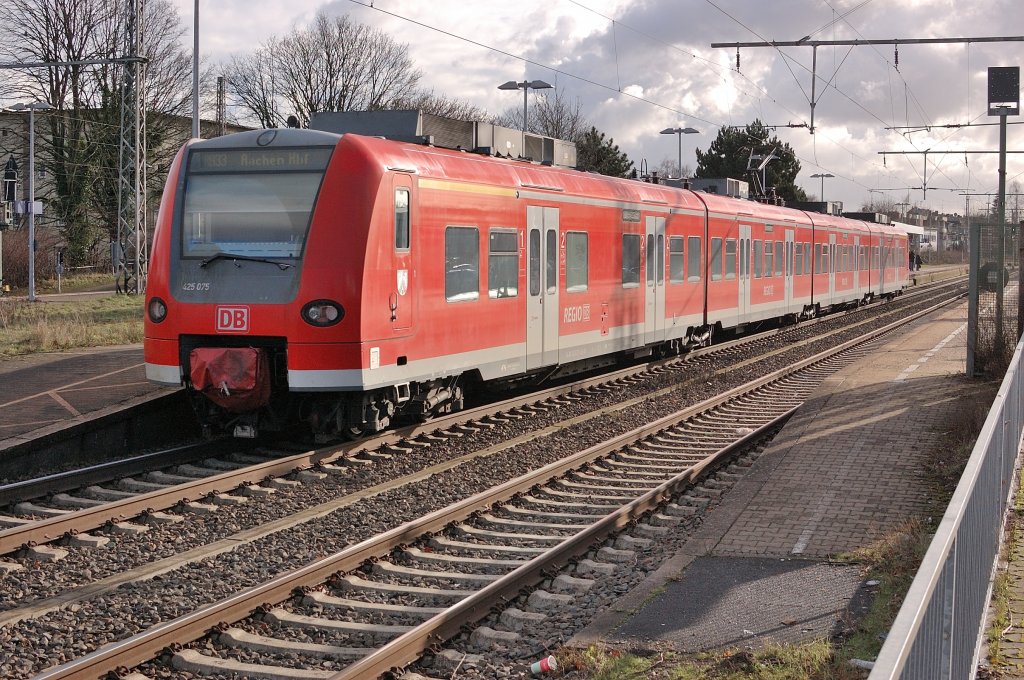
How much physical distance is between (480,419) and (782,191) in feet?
215

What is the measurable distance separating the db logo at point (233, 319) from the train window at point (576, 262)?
18.0ft

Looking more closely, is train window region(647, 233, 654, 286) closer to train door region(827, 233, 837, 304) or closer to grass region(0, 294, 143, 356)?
grass region(0, 294, 143, 356)

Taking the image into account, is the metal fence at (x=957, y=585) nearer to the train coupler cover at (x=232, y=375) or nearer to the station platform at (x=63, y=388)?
the train coupler cover at (x=232, y=375)

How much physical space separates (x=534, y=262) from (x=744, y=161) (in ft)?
200

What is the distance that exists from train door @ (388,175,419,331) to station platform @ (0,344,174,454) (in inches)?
141

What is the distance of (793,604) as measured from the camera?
21.2 ft

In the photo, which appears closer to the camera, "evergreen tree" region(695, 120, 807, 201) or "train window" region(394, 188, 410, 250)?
"train window" region(394, 188, 410, 250)

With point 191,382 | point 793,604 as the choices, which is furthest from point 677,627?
point 191,382

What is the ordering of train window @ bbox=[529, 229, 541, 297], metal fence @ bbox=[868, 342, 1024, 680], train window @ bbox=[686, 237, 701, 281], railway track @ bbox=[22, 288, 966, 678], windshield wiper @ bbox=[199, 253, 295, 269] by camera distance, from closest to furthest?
metal fence @ bbox=[868, 342, 1024, 680] < railway track @ bbox=[22, 288, 966, 678] < windshield wiper @ bbox=[199, 253, 295, 269] < train window @ bbox=[529, 229, 541, 297] < train window @ bbox=[686, 237, 701, 281]

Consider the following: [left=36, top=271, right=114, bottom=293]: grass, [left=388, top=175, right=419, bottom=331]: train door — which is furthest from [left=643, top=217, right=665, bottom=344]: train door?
[left=36, top=271, right=114, bottom=293]: grass

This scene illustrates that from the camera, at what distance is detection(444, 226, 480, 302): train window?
39.5 ft

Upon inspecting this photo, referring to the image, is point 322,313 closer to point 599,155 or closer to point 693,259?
point 693,259

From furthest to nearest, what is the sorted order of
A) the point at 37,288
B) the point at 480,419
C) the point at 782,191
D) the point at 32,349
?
the point at 782,191, the point at 37,288, the point at 32,349, the point at 480,419

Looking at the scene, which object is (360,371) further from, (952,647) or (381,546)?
(952,647)
